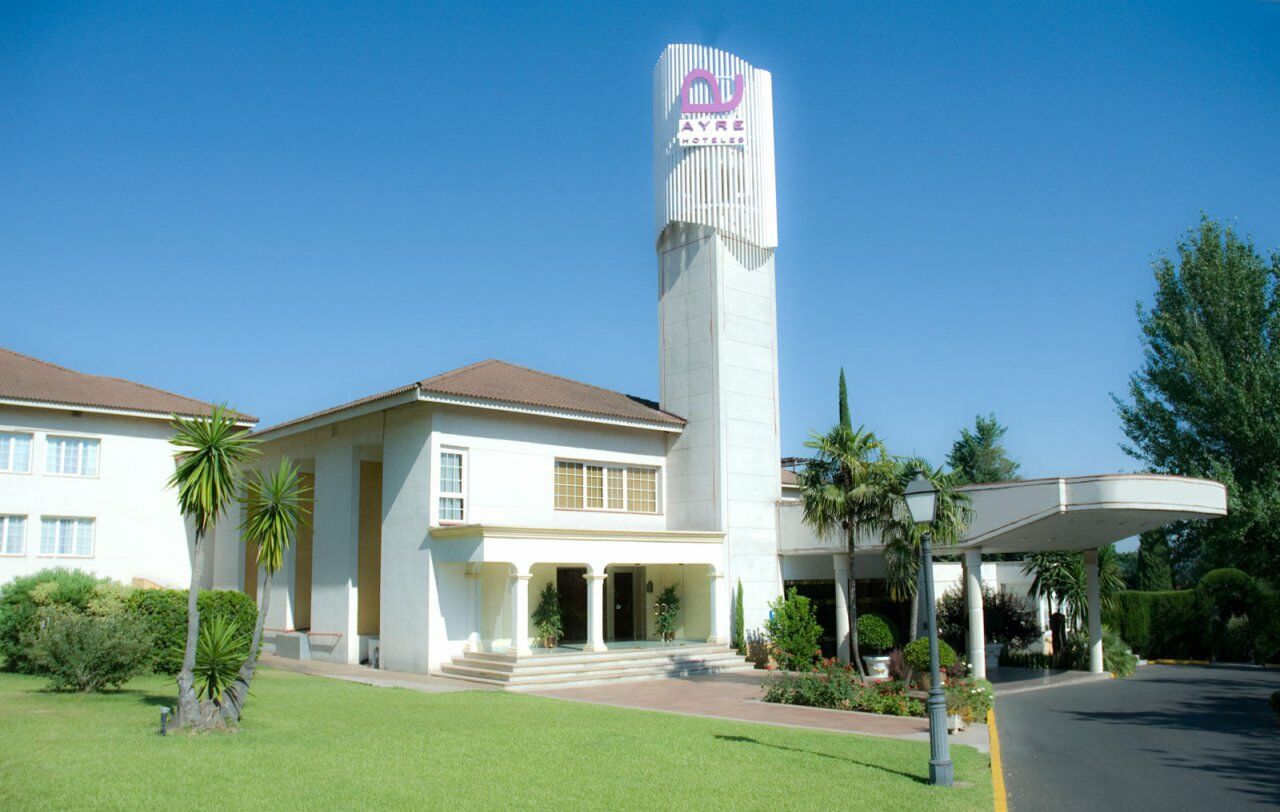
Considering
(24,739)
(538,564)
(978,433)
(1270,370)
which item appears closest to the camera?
(24,739)

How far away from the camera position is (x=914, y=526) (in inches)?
851

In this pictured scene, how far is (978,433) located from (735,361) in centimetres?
3520

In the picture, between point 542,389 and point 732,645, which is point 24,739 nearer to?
point 542,389

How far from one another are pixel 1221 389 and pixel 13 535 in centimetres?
3793

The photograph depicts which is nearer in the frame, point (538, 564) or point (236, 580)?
point (538, 564)

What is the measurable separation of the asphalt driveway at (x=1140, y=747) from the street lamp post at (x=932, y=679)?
2.71 ft

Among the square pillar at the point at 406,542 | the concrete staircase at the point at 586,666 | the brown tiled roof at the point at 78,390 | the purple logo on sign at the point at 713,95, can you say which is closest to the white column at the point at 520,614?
the concrete staircase at the point at 586,666

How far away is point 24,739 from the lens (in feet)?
41.0

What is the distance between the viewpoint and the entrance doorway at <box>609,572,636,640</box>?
29859 mm

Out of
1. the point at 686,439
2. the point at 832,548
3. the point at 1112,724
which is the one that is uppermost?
the point at 686,439

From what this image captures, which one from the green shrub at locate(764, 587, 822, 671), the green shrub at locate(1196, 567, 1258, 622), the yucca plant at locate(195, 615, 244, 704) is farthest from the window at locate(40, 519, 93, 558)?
the green shrub at locate(1196, 567, 1258, 622)

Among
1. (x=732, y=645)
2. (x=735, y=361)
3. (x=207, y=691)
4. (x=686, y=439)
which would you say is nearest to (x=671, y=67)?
(x=735, y=361)

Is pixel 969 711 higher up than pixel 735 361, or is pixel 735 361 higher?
pixel 735 361

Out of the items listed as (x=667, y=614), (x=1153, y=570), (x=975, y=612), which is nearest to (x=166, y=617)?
(x=667, y=614)
